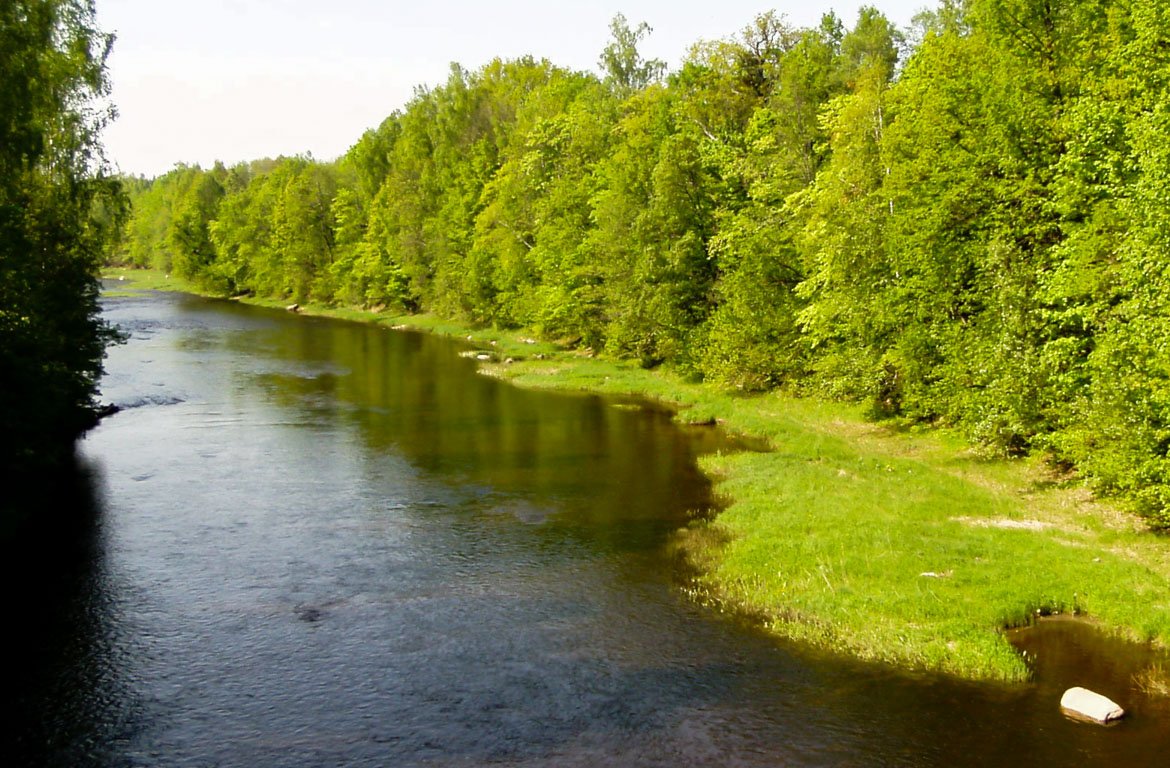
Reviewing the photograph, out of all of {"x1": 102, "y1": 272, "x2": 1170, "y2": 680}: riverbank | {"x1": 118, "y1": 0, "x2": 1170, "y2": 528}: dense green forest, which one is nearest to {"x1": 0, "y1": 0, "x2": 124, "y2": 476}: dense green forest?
{"x1": 102, "y1": 272, "x2": 1170, "y2": 680}: riverbank

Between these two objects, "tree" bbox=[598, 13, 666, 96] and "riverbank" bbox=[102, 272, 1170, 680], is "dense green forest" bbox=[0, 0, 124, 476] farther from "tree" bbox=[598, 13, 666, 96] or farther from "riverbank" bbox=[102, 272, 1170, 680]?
"tree" bbox=[598, 13, 666, 96]

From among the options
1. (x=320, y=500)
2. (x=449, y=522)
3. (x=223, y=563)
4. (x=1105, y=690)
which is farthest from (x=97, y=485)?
(x=1105, y=690)

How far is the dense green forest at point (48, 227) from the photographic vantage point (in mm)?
29484

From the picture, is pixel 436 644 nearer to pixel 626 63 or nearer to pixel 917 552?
pixel 917 552

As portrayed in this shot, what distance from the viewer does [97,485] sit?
1296 inches

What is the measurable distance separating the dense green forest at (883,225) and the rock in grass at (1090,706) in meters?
8.00

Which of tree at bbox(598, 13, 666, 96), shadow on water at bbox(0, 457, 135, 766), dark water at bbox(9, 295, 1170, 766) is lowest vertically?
shadow on water at bbox(0, 457, 135, 766)

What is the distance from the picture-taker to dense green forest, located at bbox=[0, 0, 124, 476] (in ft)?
96.7

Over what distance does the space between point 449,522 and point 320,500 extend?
565 centimetres

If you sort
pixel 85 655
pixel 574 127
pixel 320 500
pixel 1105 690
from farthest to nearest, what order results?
1. pixel 574 127
2. pixel 320 500
3. pixel 85 655
4. pixel 1105 690

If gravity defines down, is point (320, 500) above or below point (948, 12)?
below

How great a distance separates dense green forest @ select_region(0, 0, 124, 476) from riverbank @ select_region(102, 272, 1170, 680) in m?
24.0

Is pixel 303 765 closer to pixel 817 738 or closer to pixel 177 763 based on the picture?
pixel 177 763

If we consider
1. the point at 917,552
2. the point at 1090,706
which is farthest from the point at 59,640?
the point at 1090,706
